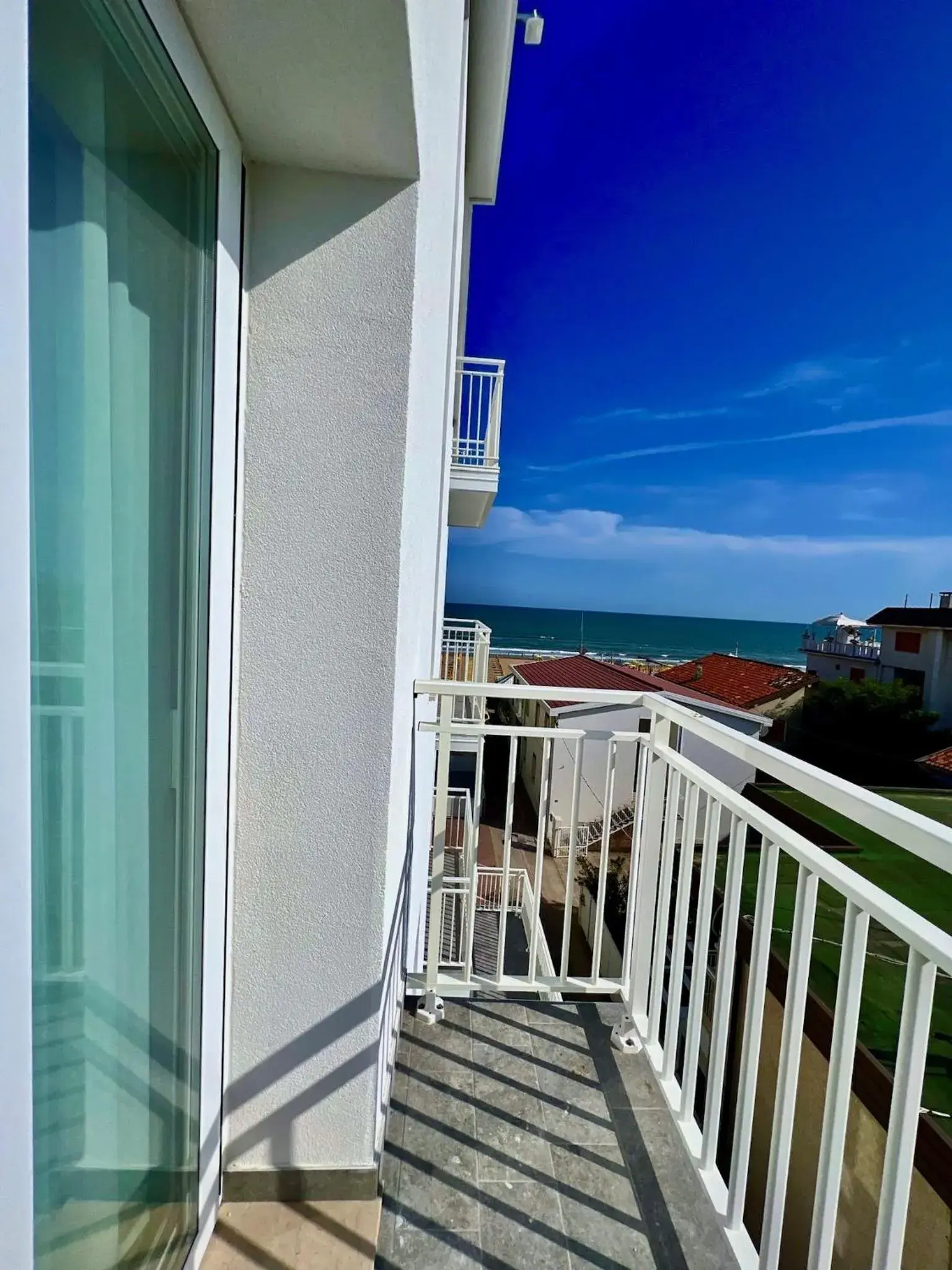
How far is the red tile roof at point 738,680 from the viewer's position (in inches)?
652

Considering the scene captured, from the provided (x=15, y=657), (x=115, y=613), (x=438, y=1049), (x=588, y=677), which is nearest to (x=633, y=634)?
(x=588, y=677)

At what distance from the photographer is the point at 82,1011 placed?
29.8 inches

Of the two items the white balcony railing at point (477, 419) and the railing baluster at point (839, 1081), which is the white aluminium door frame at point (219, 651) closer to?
the railing baluster at point (839, 1081)

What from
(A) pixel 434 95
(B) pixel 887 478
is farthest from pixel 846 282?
(A) pixel 434 95

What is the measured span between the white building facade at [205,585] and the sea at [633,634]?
31.3 meters

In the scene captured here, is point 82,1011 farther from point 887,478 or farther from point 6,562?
point 887,478

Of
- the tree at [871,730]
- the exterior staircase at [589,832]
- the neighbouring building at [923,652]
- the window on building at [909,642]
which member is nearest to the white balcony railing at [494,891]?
the exterior staircase at [589,832]

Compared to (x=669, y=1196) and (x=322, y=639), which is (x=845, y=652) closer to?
(x=669, y=1196)

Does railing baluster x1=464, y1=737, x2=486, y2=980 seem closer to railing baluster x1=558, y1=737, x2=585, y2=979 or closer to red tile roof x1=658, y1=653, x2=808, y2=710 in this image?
railing baluster x1=558, y1=737, x2=585, y2=979

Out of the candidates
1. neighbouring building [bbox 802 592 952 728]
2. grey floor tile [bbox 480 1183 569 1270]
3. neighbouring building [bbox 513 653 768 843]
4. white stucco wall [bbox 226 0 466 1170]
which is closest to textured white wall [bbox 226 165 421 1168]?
white stucco wall [bbox 226 0 466 1170]

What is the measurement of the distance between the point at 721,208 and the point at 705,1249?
3198cm

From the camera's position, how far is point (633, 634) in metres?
47.1

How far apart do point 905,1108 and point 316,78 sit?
5.66ft

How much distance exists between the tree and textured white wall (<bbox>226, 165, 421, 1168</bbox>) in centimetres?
2175
